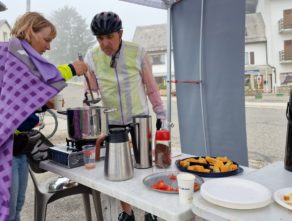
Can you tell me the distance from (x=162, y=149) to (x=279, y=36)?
34.7ft

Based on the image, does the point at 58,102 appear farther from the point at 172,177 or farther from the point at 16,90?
the point at 172,177

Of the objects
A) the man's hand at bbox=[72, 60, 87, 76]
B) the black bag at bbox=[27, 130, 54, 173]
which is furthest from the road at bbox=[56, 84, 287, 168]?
the man's hand at bbox=[72, 60, 87, 76]

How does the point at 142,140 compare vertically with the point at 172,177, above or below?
above

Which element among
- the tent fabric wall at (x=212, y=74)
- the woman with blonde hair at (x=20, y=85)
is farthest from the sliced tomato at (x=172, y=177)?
the tent fabric wall at (x=212, y=74)

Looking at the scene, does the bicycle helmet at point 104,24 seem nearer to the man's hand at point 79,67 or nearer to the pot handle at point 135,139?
the man's hand at point 79,67

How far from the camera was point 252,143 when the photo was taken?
20.1 feet

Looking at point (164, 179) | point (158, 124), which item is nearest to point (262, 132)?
point (158, 124)

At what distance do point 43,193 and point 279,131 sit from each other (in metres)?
6.90

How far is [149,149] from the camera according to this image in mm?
1459

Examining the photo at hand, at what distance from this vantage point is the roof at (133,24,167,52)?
20570mm

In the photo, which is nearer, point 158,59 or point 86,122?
point 86,122

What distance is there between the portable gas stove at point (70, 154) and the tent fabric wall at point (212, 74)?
1691 millimetres

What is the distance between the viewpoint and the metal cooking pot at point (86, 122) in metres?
1.48

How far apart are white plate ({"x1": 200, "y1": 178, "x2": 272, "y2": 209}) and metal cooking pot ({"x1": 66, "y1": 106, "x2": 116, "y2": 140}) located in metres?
0.67
